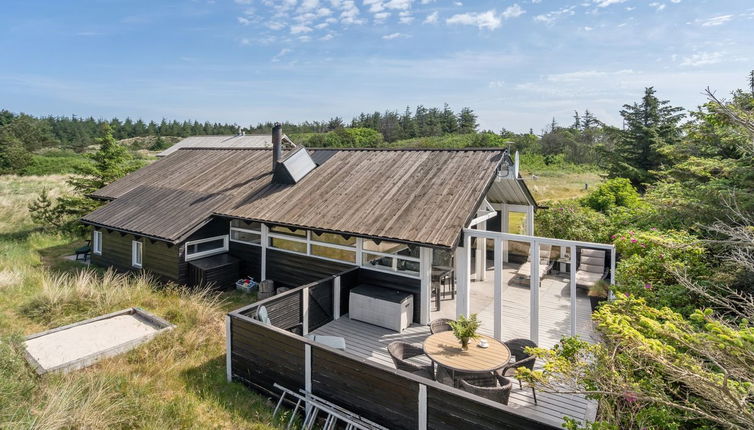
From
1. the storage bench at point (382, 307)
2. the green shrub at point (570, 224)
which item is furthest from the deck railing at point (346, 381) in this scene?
the green shrub at point (570, 224)

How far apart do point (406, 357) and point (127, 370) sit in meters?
4.88

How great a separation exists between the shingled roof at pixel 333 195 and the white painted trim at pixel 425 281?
66 cm

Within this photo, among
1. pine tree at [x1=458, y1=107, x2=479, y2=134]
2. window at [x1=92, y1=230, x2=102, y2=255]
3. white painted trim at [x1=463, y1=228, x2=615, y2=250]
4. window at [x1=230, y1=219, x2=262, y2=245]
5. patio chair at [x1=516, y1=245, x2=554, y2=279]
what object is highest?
pine tree at [x1=458, y1=107, x2=479, y2=134]

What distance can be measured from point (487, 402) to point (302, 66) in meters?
18.0

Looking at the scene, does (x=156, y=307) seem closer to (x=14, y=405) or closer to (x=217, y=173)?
(x=14, y=405)

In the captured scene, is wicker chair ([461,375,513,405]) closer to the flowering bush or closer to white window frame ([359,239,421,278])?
the flowering bush

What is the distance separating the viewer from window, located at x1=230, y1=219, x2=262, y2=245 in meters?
11.2

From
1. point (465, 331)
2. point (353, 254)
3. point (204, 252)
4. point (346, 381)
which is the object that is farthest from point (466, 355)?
point (204, 252)

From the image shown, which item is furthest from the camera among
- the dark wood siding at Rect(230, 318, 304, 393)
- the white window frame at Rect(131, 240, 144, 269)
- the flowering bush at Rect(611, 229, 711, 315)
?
the white window frame at Rect(131, 240, 144, 269)

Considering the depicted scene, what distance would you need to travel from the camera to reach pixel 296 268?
33.8 feet

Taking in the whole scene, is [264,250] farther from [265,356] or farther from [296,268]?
[265,356]

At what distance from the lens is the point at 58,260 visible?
14297 mm

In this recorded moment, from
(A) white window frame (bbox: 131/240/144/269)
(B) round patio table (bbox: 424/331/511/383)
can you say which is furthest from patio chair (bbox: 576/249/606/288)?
(A) white window frame (bbox: 131/240/144/269)

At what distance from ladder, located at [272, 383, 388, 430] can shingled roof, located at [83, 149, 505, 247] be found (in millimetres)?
3534
